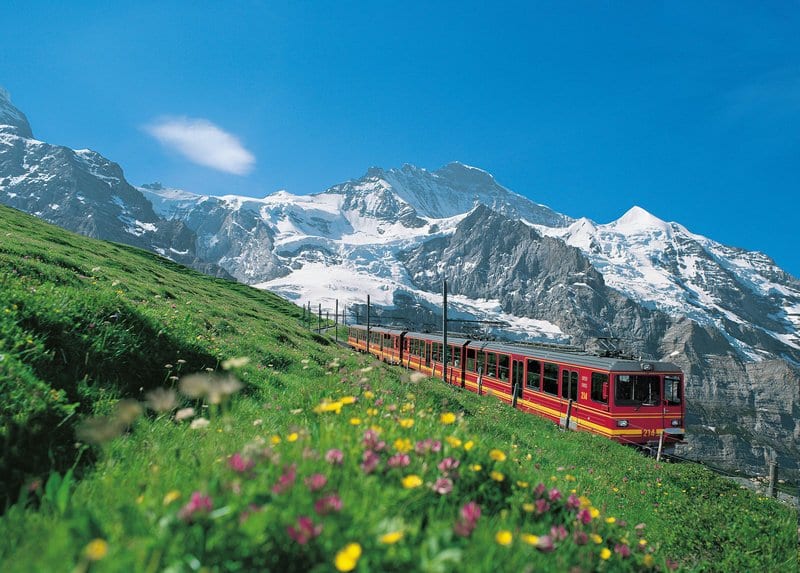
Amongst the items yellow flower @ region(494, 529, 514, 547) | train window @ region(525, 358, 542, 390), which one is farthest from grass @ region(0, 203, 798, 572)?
train window @ region(525, 358, 542, 390)

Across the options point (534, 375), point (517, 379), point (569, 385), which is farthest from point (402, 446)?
point (517, 379)

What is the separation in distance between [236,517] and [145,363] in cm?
524

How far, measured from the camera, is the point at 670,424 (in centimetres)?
1758

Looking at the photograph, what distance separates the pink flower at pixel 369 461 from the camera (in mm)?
2234

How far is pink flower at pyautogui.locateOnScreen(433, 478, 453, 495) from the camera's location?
225 cm

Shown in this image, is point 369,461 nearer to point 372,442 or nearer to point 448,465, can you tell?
point 372,442

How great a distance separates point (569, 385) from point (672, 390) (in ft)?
13.4

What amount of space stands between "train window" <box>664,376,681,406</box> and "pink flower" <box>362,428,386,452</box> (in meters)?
19.0

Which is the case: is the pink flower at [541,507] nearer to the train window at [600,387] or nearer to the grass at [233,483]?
the grass at [233,483]

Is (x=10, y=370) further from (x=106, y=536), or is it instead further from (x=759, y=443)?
(x=759, y=443)

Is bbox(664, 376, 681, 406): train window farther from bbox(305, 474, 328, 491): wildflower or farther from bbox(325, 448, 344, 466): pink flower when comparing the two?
bbox(305, 474, 328, 491): wildflower

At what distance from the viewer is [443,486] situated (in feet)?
7.52

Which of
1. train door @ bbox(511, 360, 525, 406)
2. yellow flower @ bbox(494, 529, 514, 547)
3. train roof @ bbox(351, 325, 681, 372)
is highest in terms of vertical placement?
yellow flower @ bbox(494, 529, 514, 547)

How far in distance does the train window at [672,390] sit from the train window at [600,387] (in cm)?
276
